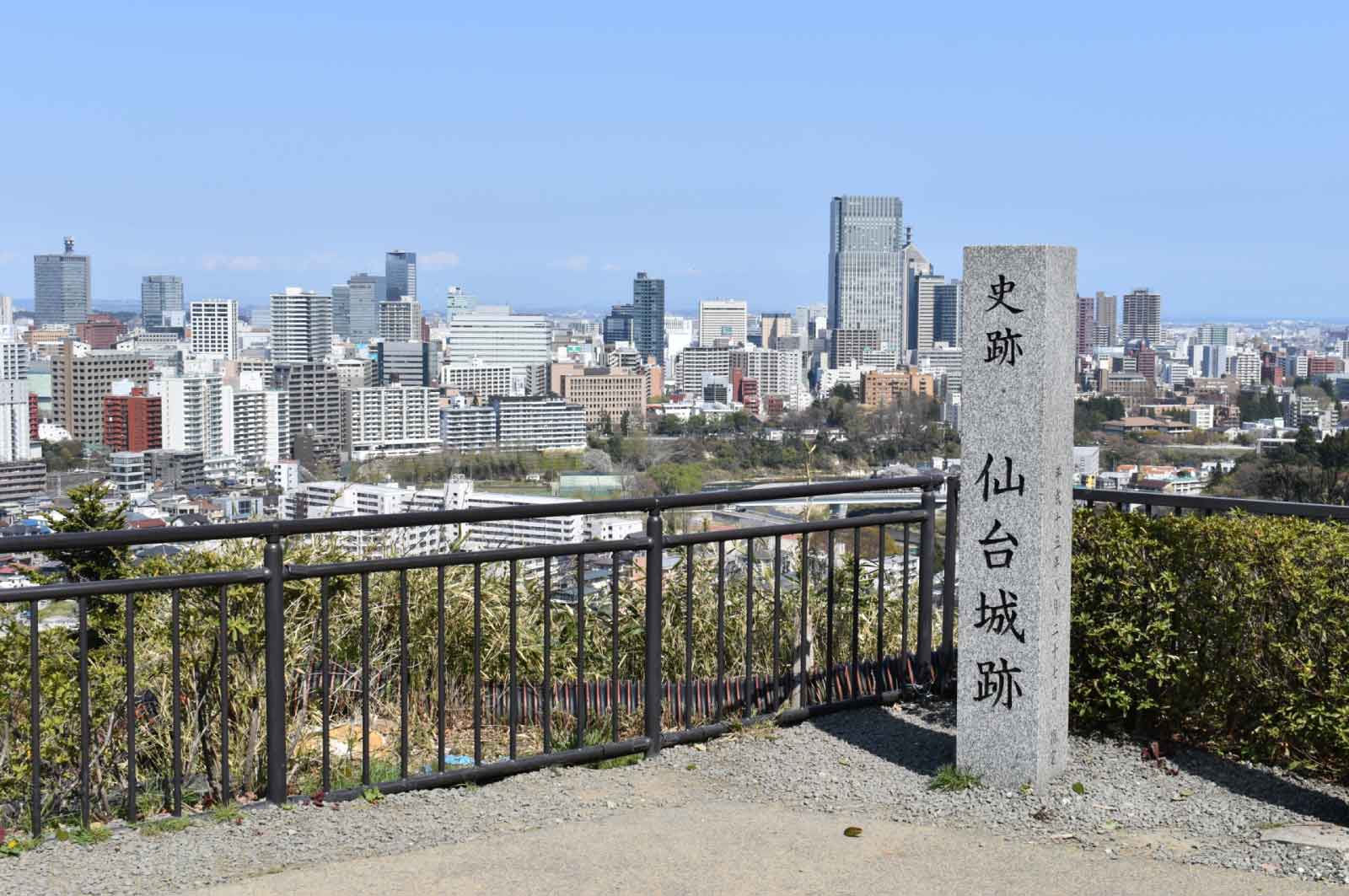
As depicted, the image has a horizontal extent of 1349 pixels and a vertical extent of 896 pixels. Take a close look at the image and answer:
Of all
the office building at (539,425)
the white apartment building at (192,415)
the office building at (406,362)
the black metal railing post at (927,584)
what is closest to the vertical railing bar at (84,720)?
the black metal railing post at (927,584)

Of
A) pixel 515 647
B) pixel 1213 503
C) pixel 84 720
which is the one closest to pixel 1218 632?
pixel 1213 503

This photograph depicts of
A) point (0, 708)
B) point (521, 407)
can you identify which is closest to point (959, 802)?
point (0, 708)

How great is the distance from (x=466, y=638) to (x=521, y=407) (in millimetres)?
93440

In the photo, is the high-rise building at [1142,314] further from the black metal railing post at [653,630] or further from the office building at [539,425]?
the black metal railing post at [653,630]

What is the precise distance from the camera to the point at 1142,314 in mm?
194750

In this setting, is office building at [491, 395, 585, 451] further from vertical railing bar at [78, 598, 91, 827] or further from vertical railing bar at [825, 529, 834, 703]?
vertical railing bar at [78, 598, 91, 827]

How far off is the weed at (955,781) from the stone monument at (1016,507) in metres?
0.03

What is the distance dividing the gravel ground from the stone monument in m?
0.22

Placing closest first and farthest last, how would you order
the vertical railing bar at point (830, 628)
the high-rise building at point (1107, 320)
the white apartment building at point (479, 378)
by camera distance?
1. the vertical railing bar at point (830, 628)
2. the white apartment building at point (479, 378)
3. the high-rise building at point (1107, 320)

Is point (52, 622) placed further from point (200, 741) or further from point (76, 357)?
point (76, 357)

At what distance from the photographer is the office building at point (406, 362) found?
154062mm

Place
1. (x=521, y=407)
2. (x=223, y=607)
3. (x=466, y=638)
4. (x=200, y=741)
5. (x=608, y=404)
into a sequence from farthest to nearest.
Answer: (x=608, y=404)
(x=521, y=407)
(x=466, y=638)
(x=200, y=741)
(x=223, y=607)

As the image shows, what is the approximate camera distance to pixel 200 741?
4.59 metres

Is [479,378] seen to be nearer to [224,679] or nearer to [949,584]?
[949,584]
